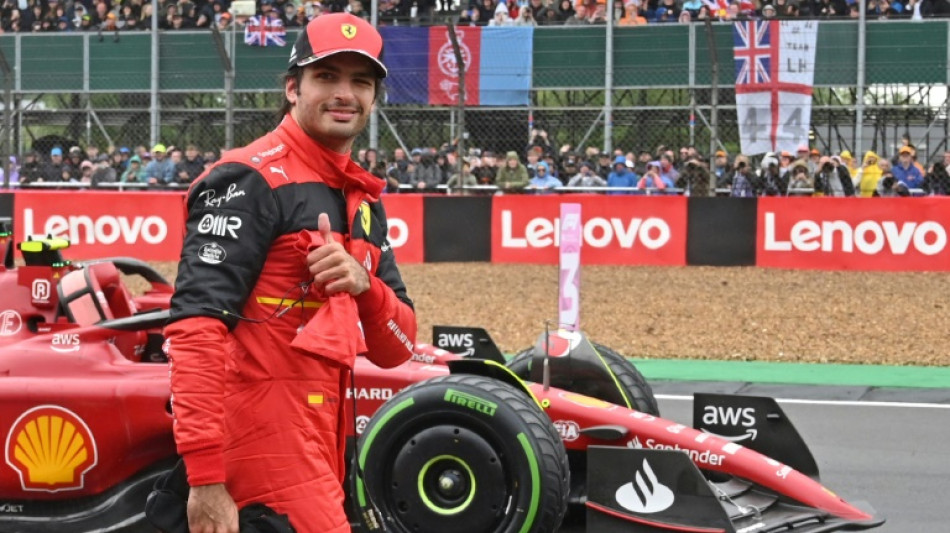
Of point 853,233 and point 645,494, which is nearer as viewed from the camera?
point 645,494

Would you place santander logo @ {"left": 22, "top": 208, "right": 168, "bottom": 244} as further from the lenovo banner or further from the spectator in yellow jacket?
the spectator in yellow jacket

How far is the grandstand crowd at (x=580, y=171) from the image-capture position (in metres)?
15.8

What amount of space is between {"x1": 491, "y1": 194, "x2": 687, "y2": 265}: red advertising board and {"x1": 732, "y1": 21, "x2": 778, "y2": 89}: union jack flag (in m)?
4.10

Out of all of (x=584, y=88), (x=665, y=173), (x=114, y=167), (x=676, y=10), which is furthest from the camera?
(x=676, y=10)

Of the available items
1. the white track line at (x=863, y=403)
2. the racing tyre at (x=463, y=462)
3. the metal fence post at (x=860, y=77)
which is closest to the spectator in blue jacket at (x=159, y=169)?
the metal fence post at (x=860, y=77)

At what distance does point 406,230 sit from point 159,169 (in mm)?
4028

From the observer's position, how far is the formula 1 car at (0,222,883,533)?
17.1 feet

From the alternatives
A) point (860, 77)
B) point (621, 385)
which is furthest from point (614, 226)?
point (621, 385)

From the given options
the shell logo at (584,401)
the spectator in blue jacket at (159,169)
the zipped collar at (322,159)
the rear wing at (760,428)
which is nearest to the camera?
the zipped collar at (322,159)

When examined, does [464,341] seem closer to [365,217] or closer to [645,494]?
[645,494]

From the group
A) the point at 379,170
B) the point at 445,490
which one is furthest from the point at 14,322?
the point at 379,170

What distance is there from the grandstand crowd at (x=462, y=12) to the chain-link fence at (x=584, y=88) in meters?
0.38

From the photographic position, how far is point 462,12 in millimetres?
21484

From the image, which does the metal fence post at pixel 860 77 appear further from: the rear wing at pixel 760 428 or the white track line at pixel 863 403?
the rear wing at pixel 760 428
